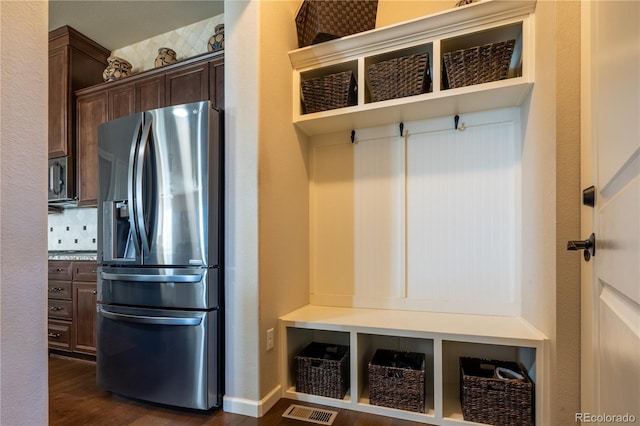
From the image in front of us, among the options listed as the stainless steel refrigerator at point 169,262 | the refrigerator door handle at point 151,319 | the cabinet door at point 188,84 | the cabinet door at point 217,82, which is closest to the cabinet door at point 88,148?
the cabinet door at point 188,84

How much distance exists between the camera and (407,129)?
2.22m

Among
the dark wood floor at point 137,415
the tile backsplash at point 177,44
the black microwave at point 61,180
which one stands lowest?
the dark wood floor at point 137,415

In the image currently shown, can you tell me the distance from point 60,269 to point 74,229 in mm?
775

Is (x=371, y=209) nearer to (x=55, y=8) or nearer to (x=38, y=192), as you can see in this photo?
(x=38, y=192)

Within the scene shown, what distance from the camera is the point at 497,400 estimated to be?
63.6 inches

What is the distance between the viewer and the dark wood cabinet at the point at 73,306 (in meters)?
2.65

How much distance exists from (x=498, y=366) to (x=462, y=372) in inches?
10.3

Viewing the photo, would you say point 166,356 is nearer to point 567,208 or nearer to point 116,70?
point 567,208

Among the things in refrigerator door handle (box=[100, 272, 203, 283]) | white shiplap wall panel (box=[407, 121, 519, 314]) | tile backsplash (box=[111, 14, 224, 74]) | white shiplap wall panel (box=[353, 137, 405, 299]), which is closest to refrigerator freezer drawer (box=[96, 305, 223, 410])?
refrigerator door handle (box=[100, 272, 203, 283])

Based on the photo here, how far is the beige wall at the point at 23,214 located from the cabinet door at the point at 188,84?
150cm

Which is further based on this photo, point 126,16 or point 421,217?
point 126,16

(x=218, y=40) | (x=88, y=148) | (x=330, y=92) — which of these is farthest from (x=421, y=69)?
(x=88, y=148)

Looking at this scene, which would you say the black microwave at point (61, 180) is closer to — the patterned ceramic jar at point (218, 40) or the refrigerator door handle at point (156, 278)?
the refrigerator door handle at point (156, 278)

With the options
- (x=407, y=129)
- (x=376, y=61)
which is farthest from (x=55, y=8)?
(x=407, y=129)
